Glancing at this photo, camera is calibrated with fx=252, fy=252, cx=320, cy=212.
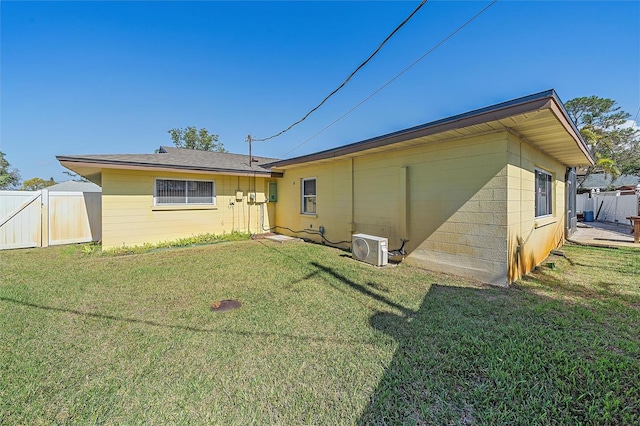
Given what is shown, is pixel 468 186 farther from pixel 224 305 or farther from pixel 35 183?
pixel 35 183

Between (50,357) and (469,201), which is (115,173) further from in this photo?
(469,201)

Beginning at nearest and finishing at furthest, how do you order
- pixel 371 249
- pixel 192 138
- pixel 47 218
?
pixel 371 249
pixel 47 218
pixel 192 138

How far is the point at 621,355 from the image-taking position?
2334 millimetres

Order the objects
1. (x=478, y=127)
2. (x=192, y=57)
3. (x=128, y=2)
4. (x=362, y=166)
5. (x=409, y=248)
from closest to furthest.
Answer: (x=478, y=127) < (x=409, y=248) < (x=128, y=2) < (x=362, y=166) < (x=192, y=57)

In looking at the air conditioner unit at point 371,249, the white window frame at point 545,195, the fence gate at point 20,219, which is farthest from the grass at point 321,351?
the fence gate at point 20,219

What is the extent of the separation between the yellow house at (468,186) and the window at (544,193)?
26 millimetres

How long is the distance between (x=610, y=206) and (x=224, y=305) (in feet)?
70.1

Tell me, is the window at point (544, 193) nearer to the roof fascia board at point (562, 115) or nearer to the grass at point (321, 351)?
the roof fascia board at point (562, 115)

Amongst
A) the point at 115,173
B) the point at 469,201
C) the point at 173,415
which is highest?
the point at 115,173

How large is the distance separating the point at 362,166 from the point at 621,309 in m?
5.13

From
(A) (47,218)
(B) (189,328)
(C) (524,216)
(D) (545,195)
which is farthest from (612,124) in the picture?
(A) (47,218)

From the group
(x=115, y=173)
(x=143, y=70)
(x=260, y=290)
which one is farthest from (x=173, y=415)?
(x=143, y=70)

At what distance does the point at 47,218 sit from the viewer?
318 inches

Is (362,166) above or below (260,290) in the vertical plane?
above
